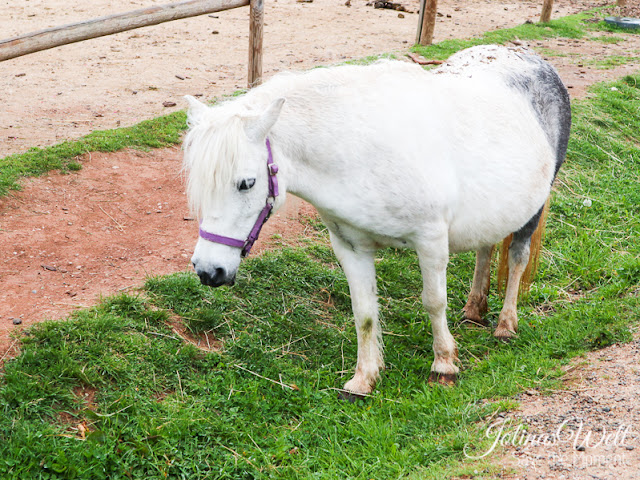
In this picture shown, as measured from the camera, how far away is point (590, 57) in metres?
11.0

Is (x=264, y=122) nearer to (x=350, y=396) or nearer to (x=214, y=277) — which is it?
(x=214, y=277)

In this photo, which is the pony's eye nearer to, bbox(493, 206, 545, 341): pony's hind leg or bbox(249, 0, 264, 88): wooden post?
bbox(493, 206, 545, 341): pony's hind leg

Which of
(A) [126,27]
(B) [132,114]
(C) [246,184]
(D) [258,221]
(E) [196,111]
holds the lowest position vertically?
(B) [132,114]

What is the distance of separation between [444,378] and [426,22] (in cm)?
775

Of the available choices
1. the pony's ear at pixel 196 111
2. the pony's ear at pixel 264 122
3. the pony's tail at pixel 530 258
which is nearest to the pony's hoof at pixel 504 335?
the pony's tail at pixel 530 258

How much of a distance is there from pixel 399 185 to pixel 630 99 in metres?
7.30

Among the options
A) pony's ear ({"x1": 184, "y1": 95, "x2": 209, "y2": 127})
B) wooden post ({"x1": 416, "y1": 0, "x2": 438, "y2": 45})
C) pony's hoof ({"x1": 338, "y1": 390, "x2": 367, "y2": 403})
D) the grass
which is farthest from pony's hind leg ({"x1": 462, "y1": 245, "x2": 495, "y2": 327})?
wooden post ({"x1": 416, "y1": 0, "x2": 438, "y2": 45})

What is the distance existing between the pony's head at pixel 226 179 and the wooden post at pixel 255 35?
4574 mm

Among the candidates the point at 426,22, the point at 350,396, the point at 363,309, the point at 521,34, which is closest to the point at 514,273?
the point at 363,309

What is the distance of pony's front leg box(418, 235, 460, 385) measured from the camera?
347 centimetres

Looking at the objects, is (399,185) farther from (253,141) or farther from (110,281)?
(110,281)

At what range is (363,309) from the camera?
3.69m

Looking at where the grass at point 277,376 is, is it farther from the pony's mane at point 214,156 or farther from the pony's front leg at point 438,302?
the pony's mane at point 214,156

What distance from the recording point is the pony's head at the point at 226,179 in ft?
9.23
